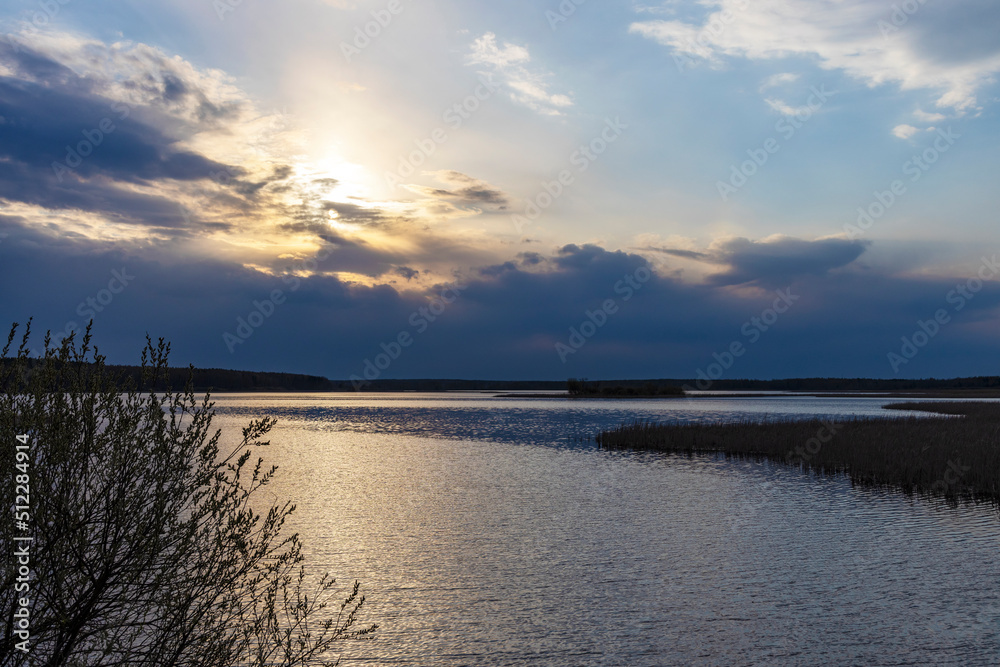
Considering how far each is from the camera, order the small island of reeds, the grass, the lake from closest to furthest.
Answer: the lake, the grass, the small island of reeds

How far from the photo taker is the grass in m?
24.5

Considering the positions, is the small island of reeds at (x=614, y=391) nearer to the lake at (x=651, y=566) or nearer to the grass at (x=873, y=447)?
the grass at (x=873, y=447)

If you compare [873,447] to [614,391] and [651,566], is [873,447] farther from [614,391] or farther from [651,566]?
[614,391]

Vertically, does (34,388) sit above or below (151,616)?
above

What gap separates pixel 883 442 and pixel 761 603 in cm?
2412

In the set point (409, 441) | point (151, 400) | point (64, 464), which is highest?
point (151, 400)

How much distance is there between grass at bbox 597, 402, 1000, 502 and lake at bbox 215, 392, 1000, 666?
2443mm

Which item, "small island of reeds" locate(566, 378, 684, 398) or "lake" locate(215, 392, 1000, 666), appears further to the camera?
"small island of reeds" locate(566, 378, 684, 398)

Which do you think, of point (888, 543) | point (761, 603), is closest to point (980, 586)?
point (888, 543)

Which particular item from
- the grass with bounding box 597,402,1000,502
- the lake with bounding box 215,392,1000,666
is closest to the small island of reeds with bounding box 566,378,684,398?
the grass with bounding box 597,402,1000,502

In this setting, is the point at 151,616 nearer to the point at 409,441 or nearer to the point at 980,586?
the point at 980,586

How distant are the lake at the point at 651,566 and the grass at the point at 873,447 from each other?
2443mm

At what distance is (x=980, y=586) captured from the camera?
12.8m

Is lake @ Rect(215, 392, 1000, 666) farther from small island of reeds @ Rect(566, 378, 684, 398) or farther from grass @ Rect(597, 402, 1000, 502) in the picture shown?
small island of reeds @ Rect(566, 378, 684, 398)
